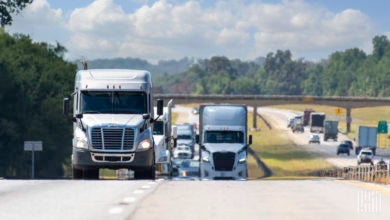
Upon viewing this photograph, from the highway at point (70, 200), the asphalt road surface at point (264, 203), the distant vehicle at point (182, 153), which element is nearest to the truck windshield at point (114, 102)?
the highway at point (70, 200)

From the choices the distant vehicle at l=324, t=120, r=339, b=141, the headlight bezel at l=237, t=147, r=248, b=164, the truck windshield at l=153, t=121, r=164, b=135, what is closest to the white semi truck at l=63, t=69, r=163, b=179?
the truck windshield at l=153, t=121, r=164, b=135

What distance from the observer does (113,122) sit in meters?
30.1

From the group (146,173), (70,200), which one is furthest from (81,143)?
(70,200)

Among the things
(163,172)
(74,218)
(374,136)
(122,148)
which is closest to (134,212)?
(74,218)

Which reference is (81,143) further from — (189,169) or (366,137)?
(366,137)

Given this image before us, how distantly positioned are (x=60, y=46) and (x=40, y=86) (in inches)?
824

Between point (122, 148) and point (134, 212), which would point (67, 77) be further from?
point (134, 212)

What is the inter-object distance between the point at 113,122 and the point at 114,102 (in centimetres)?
79

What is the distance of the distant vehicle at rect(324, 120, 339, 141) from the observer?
571 feet

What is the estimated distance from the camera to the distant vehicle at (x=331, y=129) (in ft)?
571

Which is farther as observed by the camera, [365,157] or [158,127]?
[365,157]

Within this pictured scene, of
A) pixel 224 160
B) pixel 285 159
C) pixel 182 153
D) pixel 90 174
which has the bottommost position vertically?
pixel 285 159

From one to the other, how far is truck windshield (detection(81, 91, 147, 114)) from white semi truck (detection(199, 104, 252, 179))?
2285cm

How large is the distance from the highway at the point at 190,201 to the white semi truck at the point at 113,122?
6.11m
